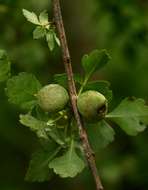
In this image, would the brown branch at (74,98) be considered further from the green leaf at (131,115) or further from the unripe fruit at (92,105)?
the green leaf at (131,115)

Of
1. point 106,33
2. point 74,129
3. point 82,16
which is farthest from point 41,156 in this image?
point 82,16

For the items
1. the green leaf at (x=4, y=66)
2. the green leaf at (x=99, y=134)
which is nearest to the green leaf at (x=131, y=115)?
the green leaf at (x=99, y=134)

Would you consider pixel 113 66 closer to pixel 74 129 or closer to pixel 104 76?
pixel 104 76

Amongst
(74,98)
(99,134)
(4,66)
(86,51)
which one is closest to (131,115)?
(99,134)

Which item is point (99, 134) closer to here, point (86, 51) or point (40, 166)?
point (40, 166)

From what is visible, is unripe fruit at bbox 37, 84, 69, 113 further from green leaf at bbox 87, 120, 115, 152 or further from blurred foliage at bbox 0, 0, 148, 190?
blurred foliage at bbox 0, 0, 148, 190
